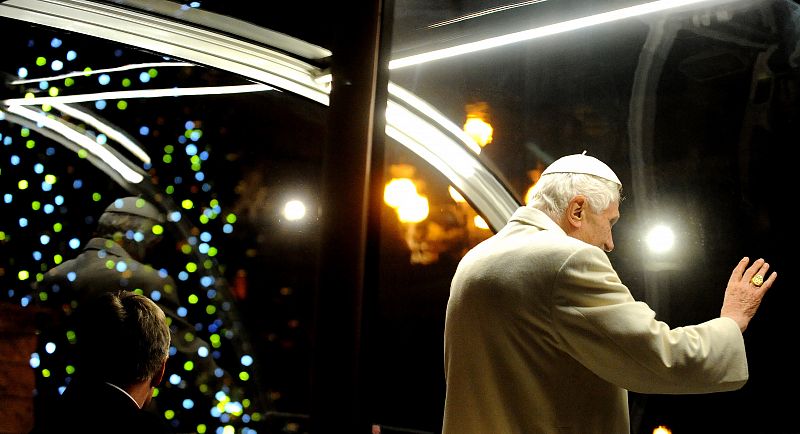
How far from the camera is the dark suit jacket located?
2.24 metres

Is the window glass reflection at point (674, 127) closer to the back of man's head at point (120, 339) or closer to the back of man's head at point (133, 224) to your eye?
the back of man's head at point (120, 339)

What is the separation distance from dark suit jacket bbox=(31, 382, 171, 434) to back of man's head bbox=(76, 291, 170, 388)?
2.6 inches

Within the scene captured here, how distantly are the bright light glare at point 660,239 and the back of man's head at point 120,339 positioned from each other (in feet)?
8.60

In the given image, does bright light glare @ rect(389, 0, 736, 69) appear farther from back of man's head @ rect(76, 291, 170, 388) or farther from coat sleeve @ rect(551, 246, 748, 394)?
back of man's head @ rect(76, 291, 170, 388)

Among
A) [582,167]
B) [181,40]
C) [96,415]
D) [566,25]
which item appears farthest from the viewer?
[566,25]

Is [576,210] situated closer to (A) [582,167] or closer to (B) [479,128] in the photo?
(A) [582,167]

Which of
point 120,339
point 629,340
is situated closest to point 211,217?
point 120,339

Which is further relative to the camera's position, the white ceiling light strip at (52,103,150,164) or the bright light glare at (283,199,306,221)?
the bright light glare at (283,199,306,221)

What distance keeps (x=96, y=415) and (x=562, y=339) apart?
1.38m

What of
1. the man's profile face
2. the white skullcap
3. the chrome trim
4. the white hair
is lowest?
the man's profile face

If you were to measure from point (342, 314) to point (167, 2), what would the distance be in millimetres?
1845

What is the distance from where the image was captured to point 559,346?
2119 millimetres

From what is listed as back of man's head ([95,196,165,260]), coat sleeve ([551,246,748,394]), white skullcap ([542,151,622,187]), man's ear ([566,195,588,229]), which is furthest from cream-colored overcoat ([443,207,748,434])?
back of man's head ([95,196,165,260])

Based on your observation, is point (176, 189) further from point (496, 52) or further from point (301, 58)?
point (301, 58)
